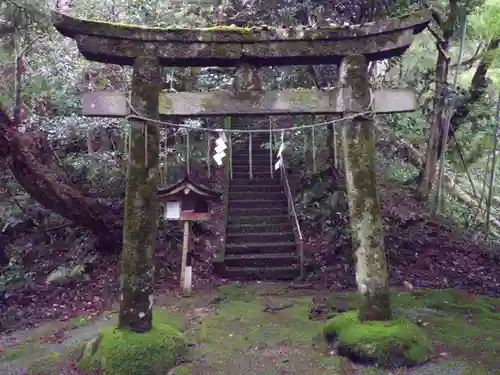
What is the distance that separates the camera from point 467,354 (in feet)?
18.5

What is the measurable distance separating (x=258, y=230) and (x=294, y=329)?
496cm

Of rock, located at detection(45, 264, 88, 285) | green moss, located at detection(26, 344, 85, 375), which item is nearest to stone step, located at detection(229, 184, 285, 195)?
rock, located at detection(45, 264, 88, 285)

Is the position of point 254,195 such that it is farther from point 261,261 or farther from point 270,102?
point 270,102

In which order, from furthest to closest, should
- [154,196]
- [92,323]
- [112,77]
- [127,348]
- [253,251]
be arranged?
[112,77], [253,251], [92,323], [154,196], [127,348]

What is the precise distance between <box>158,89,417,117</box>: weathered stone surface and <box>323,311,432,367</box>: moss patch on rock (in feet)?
8.84

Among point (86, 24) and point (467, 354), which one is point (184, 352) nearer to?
point (467, 354)

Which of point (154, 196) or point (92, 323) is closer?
point (154, 196)

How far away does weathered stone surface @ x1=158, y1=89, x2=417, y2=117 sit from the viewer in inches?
221

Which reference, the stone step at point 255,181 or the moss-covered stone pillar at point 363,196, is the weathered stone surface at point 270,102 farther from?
the stone step at point 255,181

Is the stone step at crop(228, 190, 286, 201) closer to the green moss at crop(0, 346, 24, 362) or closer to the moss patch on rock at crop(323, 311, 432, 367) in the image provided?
the green moss at crop(0, 346, 24, 362)

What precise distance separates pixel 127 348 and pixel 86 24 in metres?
3.77

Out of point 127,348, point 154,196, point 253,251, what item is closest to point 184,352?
point 127,348

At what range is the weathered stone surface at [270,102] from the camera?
5.62 metres

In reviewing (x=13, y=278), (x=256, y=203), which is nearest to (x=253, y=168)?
(x=256, y=203)
